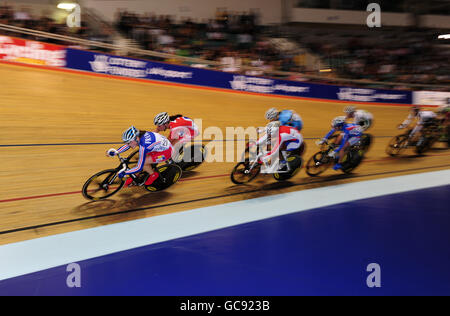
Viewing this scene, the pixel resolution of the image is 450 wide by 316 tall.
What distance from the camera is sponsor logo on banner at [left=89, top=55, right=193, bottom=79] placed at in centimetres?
688

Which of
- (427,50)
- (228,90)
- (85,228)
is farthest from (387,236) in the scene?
(427,50)

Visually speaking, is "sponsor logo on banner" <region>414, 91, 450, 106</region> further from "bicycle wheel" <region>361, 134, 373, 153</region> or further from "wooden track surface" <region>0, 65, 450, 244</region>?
"bicycle wheel" <region>361, 134, 373, 153</region>

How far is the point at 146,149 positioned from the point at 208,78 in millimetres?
5024

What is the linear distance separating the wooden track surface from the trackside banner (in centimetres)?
32

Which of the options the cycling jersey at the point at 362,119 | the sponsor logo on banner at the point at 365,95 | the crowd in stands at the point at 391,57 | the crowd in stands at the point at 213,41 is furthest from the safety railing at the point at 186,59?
the cycling jersey at the point at 362,119

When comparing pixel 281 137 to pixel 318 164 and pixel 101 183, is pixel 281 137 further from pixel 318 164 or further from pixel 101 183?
pixel 101 183

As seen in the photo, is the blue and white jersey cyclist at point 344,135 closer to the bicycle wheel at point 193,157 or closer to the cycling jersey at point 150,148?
the bicycle wheel at point 193,157

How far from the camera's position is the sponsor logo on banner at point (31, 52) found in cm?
600

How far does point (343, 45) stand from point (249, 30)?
502cm

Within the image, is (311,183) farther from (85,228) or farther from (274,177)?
(85,228)

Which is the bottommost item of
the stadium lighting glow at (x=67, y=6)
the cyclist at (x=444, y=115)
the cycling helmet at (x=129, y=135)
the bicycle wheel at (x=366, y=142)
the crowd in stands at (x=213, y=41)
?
the bicycle wheel at (x=366, y=142)

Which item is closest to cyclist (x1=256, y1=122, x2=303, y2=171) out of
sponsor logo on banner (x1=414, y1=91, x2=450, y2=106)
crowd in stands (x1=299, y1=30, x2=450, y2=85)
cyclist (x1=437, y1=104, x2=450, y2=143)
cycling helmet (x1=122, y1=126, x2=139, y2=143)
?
cycling helmet (x1=122, y1=126, x2=139, y2=143)

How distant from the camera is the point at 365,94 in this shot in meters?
11.2

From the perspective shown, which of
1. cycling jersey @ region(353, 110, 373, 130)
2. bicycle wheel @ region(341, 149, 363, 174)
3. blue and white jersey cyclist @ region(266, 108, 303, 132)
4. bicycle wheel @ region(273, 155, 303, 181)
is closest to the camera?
blue and white jersey cyclist @ region(266, 108, 303, 132)
